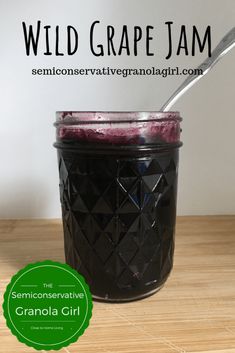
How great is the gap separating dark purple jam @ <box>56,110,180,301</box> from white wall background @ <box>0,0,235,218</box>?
272 millimetres

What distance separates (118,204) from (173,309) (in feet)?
0.45

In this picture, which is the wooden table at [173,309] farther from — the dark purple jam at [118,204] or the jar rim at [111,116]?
the jar rim at [111,116]

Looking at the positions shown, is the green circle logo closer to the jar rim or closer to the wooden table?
the wooden table

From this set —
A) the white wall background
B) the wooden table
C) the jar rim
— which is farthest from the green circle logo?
the white wall background

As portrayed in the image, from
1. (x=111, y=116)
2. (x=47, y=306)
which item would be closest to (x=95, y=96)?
(x=111, y=116)

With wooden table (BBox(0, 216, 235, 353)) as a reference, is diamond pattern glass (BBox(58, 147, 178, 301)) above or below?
above

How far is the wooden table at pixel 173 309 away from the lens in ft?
1.00

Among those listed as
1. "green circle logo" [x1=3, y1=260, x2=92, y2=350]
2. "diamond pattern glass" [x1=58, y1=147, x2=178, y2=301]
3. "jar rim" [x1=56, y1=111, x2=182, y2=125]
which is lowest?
"green circle logo" [x1=3, y1=260, x2=92, y2=350]

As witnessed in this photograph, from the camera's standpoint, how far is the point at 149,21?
0.60 metres

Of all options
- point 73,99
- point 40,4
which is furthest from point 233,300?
point 40,4

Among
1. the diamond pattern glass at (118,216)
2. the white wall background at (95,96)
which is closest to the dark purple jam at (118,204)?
the diamond pattern glass at (118,216)

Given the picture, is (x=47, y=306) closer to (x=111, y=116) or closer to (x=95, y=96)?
→ (x=111, y=116)

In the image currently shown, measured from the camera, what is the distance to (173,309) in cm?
36

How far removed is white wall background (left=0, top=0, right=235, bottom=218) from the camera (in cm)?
59
